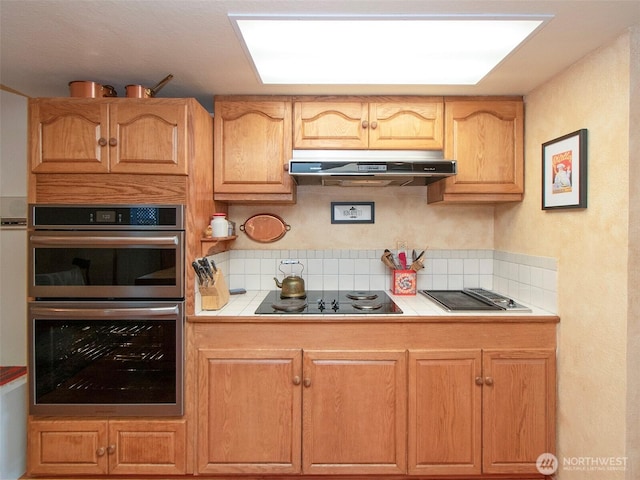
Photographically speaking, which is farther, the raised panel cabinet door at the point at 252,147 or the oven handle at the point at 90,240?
the raised panel cabinet door at the point at 252,147

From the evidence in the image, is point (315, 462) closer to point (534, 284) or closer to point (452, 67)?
point (534, 284)

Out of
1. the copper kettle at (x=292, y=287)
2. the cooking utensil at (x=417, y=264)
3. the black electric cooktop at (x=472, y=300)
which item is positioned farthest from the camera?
the cooking utensil at (x=417, y=264)

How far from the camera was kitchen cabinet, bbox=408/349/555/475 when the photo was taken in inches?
71.7

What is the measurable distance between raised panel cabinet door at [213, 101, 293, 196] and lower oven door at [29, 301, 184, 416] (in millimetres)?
819

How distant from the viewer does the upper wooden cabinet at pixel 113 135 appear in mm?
1780

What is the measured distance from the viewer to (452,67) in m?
1.80

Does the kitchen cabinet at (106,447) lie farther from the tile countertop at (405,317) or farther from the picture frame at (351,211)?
the picture frame at (351,211)

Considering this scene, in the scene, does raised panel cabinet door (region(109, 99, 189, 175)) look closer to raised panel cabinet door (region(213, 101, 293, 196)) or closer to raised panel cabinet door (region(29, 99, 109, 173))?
raised panel cabinet door (region(29, 99, 109, 173))

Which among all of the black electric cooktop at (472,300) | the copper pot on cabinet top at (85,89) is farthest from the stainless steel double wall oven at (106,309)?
the black electric cooktop at (472,300)

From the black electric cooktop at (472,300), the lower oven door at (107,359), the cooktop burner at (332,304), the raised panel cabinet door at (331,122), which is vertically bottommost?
the lower oven door at (107,359)

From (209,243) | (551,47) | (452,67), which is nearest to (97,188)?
(209,243)

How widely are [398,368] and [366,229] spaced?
1027 millimetres

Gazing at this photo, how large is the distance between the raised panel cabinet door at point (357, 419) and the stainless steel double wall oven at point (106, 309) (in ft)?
2.30

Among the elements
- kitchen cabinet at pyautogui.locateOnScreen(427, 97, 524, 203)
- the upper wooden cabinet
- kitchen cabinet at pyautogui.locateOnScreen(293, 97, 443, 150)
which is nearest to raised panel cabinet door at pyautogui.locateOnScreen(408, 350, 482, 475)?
kitchen cabinet at pyautogui.locateOnScreen(427, 97, 524, 203)
